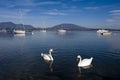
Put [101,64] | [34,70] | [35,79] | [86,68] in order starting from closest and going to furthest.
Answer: [35,79] → [34,70] → [86,68] → [101,64]

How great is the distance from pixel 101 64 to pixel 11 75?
14.5 metres

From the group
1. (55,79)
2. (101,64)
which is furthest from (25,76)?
(101,64)

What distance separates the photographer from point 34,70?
2608 cm

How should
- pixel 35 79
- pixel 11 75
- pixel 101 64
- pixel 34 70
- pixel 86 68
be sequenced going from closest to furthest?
pixel 35 79
pixel 11 75
pixel 34 70
pixel 86 68
pixel 101 64

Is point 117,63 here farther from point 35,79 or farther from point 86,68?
point 35,79

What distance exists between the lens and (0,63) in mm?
30109

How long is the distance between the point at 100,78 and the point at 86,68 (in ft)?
17.2

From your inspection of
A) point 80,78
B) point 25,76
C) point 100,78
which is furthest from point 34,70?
point 100,78

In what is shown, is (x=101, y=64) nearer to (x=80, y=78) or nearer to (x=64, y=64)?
(x=64, y=64)

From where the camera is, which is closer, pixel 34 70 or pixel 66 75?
pixel 66 75

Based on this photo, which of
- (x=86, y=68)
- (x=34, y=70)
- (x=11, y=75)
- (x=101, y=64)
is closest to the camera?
(x=11, y=75)

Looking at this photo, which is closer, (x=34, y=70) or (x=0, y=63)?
(x=34, y=70)

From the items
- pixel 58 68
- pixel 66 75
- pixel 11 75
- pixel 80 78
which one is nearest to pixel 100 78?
pixel 80 78

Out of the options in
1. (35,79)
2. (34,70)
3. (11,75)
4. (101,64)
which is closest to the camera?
(35,79)
